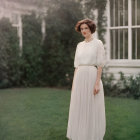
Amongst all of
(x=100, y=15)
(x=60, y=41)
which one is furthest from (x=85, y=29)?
(x=60, y=41)

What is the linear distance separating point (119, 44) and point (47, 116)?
13.9 feet

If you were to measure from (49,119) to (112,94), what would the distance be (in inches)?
131

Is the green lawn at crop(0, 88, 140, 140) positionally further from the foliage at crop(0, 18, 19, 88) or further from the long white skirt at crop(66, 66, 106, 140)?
the foliage at crop(0, 18, 19, 88)

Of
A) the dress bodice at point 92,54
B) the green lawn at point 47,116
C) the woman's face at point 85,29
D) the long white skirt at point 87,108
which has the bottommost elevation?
the green lawn at point 47,116

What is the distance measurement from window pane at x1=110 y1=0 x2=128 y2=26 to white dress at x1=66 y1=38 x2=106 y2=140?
570 cm

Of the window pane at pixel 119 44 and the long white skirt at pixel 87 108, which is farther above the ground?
the window pane at pixel 119 44

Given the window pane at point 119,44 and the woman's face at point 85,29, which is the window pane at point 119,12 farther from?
the woman's face at point 85,29

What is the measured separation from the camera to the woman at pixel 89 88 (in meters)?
4.25

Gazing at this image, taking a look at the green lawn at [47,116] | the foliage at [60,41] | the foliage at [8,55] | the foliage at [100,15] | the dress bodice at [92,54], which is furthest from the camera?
the foliage at [60,41]

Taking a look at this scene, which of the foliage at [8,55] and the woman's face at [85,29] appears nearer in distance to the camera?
the woman's face at [85,29]

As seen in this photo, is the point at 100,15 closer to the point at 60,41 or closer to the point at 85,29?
the point at 60,41

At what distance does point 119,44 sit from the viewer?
32.7ft

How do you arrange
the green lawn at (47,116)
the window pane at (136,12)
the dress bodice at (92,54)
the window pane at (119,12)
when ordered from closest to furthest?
the dress bodice at (92,54)
the green lawn at (47,116)
the window pane at (136,12)
the window pane at (119,12)

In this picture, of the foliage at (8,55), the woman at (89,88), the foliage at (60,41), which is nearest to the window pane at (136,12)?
the foliage at (60,41)
